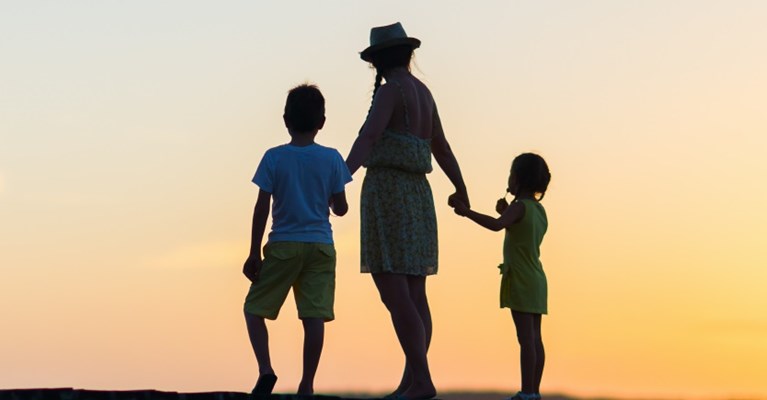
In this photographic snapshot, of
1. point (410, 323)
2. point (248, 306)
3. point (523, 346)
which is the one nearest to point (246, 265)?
point (248, 306)

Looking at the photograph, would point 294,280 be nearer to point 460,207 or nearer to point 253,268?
point 253,268

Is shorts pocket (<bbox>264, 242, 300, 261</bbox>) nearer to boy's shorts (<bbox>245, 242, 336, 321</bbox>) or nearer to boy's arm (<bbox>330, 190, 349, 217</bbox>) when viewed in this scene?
boy's shorts (<bbox>245, 242, 336, 321</bbox>)

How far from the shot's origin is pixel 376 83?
44.2 ft

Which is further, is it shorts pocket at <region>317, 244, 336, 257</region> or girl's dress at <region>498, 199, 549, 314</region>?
girl's dress at <region>498, 199, 549, 314</region>

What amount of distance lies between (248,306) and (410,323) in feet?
4.17

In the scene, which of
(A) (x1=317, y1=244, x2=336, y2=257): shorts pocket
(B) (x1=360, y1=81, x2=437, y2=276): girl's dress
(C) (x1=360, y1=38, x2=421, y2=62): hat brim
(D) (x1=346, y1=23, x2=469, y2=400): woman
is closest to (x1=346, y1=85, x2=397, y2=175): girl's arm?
(D) (x1=346, y1=23, x2=469, y2=400): woman

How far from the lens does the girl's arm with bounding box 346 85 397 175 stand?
42.9ft

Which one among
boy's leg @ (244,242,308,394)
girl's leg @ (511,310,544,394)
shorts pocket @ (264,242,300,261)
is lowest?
girl's leg @ (511,310,544,394)

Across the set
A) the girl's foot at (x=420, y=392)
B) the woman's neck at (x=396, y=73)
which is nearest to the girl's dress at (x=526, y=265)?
the girl's foot at (x=420, y=392)

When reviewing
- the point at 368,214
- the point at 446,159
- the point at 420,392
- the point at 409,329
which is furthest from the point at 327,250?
the point at 446,159

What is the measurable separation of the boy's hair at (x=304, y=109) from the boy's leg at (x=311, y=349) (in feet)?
4.90

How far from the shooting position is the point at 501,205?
47.6ft

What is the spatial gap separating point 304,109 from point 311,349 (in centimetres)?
184

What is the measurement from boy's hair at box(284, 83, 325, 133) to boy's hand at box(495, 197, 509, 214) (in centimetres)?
231
